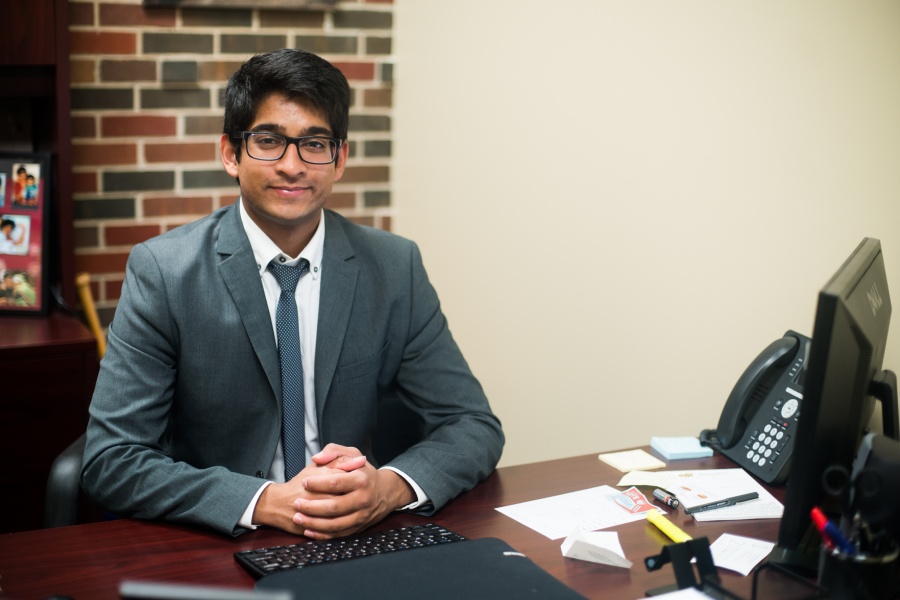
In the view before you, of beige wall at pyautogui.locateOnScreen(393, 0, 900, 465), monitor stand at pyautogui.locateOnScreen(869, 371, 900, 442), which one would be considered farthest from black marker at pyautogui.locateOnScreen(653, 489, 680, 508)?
beige wall at pyautogui.locateOnScreen(393, 0, 900, 465)

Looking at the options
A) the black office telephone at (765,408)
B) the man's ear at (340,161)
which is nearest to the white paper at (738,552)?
the black office telephone at (765,408)

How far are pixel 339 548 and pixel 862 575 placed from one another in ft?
2.19

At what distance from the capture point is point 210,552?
1.09 meters

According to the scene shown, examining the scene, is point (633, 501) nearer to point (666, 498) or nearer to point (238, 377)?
point (666, 498)

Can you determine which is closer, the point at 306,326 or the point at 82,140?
the point at 306,326

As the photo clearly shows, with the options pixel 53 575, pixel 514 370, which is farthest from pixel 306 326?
pixel 514 370

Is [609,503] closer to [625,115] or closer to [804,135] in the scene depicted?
[804,135]

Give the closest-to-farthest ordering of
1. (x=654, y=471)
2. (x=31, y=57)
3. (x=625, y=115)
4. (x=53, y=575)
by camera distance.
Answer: (x=53, y=575) → (x=654, y=471) → (x=625, y=115) → (x=31, y=57)

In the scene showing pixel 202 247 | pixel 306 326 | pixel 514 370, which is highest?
pixel 202 247

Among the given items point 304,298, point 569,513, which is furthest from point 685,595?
point 304,298

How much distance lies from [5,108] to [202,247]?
1.26 m

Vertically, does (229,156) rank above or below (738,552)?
above

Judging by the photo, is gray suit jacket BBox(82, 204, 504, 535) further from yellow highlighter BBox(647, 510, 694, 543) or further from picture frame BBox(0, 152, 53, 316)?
picture frame BBox(0, 152, 53, 316)

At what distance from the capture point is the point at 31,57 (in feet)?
6.83
